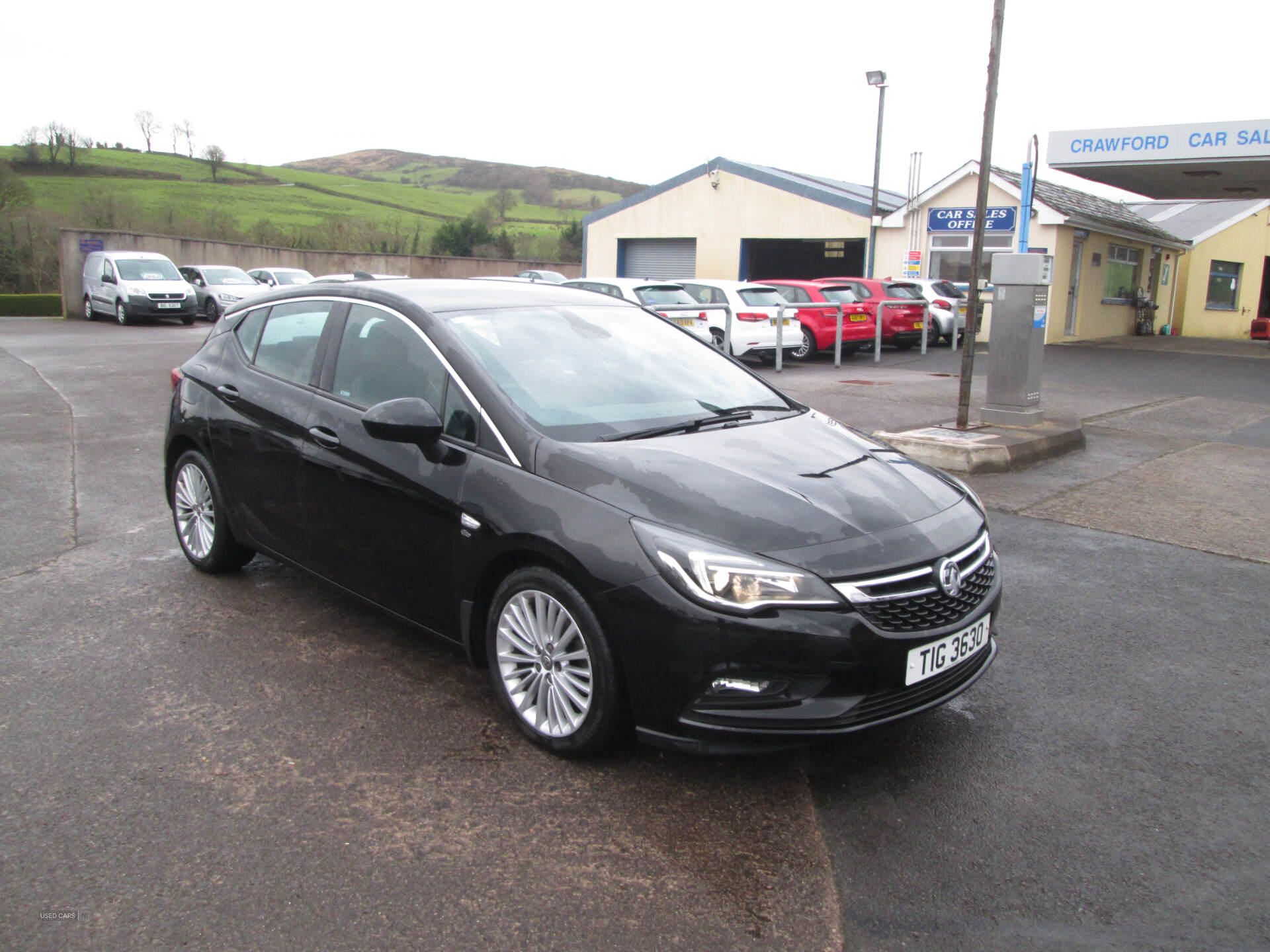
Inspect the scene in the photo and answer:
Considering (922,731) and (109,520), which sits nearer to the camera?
(922,731)

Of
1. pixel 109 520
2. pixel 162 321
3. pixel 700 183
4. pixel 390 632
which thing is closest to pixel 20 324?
pixel 162 321

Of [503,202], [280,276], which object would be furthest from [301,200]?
[280,276]

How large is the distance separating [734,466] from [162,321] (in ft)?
93.7

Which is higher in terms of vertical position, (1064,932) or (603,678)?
(603,678)

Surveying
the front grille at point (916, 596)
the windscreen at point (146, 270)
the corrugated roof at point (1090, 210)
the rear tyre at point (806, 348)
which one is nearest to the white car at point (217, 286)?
the windscreen at point (146, 270)

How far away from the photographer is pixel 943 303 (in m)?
23.0

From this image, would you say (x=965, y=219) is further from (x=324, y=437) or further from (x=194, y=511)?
(x=324, y=437)

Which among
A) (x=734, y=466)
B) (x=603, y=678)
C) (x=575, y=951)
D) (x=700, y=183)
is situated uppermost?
(x=700, y=183)

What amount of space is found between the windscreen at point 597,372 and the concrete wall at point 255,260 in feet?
76.7

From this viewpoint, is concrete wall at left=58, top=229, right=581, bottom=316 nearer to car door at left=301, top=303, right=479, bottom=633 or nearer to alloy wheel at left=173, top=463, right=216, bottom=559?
alloy wheel at left=173, top=463, right=216, bottom=559

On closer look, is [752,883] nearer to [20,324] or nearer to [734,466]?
[734,466]

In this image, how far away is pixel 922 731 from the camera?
12.1ft

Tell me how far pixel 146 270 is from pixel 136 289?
1114 millimetres

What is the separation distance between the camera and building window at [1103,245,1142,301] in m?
26.2
